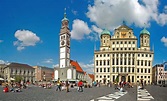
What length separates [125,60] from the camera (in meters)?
91.2

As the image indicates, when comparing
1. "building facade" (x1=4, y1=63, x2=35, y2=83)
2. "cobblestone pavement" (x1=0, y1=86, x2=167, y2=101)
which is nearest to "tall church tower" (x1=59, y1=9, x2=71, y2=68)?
"building facade" (x1=4, y1=63, x2=35, y2=83)

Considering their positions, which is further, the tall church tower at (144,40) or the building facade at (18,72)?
the building facade at (18,72)

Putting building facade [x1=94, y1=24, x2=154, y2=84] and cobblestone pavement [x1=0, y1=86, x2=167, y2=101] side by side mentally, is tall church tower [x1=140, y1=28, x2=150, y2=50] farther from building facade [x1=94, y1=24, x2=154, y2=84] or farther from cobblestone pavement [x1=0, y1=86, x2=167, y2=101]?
cobblestone pavement [x1=0, y1=86, x2=167, y2=101]

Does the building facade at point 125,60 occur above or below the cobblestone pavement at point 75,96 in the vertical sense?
above

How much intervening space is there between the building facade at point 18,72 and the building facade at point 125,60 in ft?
127

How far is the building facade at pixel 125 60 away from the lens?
296ft

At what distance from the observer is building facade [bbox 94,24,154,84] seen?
90250 millimetres

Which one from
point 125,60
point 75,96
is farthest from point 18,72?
point 75,96

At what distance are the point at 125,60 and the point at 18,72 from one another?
5111 centimetres

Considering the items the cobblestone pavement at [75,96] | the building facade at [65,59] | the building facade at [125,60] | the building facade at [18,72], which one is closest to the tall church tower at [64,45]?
the building facade at [65,59]

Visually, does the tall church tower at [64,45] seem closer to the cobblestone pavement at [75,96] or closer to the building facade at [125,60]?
the building facade at [125,60]

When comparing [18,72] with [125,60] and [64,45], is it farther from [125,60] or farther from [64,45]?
[125,60]

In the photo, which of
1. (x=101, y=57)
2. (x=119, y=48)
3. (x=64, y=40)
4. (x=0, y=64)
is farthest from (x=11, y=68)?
(x=119, y=48)

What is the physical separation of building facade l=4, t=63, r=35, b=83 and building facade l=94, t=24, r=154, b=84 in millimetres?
38778
